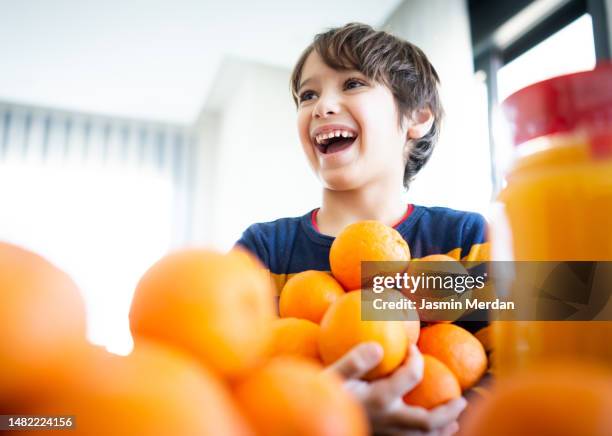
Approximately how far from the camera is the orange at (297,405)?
0.60 ft

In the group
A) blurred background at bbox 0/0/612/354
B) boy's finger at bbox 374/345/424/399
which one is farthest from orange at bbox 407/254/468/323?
blurred background at bbox 0/0/612/354

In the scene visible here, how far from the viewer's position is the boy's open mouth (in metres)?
0.91

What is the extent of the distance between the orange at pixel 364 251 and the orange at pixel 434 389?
0.09 metres

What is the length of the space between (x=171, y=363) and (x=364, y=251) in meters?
0.26

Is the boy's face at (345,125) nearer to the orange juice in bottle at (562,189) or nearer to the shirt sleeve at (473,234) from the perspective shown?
the shirt sleeve at (473,234)

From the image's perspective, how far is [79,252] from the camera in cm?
388

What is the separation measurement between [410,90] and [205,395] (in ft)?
3.12

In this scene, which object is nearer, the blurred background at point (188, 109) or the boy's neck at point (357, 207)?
the boy's neck at point (357, 207)

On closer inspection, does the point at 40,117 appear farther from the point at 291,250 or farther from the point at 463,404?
the point at 463,404

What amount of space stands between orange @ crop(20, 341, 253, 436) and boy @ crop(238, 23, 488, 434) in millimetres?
682

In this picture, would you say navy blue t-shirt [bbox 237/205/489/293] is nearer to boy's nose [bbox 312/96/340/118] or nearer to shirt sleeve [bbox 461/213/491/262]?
shirt sleeve [bbox 461/213/491/262]

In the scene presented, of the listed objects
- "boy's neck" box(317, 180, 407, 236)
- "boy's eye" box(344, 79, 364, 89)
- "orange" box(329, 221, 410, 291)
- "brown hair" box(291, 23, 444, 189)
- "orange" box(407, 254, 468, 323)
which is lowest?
"orange" box(407, 254, 468, 323)

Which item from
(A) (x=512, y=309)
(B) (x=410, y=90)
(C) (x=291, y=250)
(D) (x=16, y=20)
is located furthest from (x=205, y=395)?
(D) (x=16, y=20)

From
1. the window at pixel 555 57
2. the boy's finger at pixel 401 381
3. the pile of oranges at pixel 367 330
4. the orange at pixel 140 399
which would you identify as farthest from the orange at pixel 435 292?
the window at pixel 555 57
